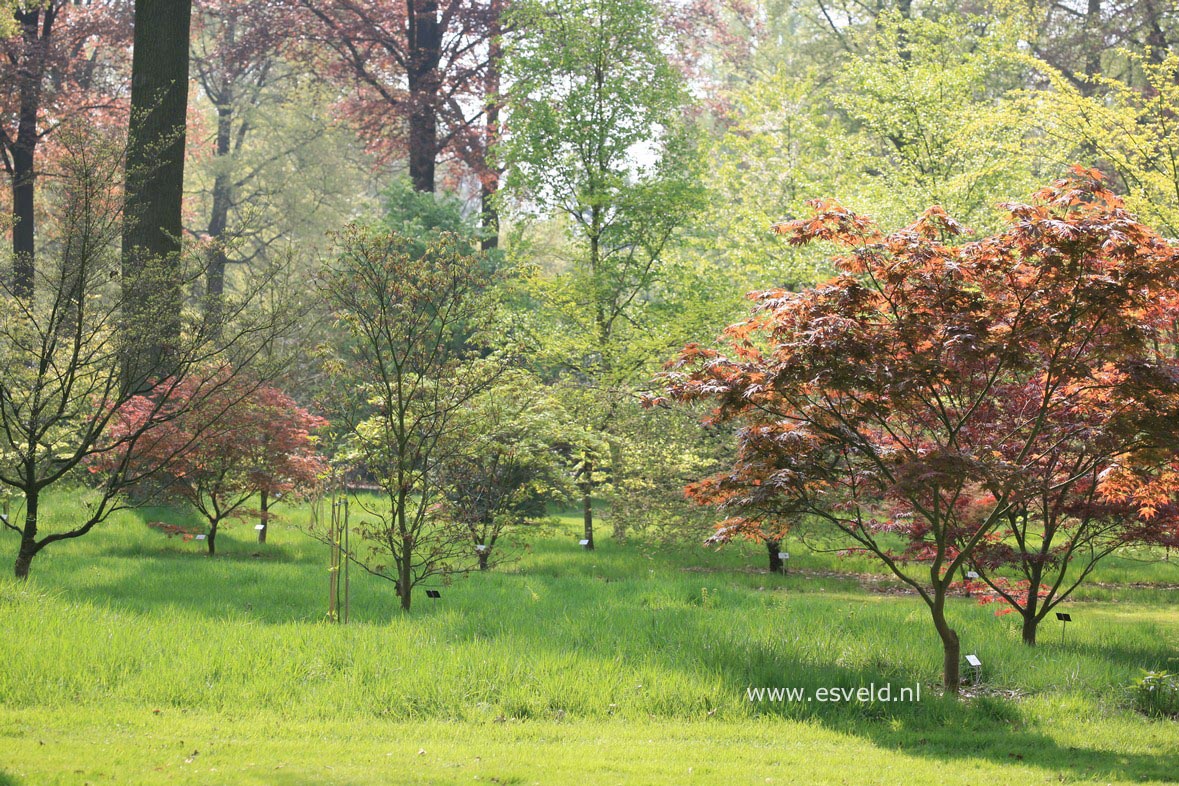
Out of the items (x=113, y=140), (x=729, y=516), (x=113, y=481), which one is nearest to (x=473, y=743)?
(x=729, y=516)

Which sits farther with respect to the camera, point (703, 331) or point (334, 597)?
point (703, 331)

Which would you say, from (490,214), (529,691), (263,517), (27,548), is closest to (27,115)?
(490,214)

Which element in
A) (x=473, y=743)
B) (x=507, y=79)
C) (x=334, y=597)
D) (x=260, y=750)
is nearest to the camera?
(x=260, y=750)

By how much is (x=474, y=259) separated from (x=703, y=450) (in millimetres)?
5616

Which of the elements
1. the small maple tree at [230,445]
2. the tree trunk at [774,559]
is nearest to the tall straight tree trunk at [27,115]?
the small maple tree at [230,445]

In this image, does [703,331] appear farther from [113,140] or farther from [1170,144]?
[113,140]

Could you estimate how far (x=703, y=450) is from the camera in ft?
44.3

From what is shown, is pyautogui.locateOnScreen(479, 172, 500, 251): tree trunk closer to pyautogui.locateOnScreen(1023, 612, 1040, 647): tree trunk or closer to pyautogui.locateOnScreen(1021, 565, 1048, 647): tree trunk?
pyautogui.locateOnScreen(1021, 565, 1048, 647): tree trunk

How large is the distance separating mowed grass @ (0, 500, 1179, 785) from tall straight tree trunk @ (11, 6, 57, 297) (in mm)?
12995

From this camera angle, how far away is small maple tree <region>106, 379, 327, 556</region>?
37.3 feet

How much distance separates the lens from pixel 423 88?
963 inches

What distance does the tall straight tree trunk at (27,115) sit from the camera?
64.0 ft

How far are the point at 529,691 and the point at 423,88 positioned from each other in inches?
817

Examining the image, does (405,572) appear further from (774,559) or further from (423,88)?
(423,88)
